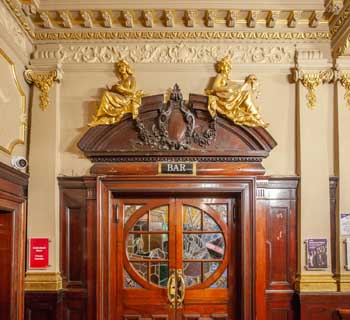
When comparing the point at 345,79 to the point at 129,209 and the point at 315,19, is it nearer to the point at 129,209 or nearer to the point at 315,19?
the point at 315,19

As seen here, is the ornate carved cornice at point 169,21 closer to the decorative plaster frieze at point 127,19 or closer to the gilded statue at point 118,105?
the decorative plaster frieze at point 127,19

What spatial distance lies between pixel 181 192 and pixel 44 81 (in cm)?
204

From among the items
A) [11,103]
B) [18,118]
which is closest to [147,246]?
[18,118]

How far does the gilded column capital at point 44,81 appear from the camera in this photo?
6137mm

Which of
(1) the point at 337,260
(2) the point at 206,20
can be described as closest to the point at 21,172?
(2) the point at 206,20

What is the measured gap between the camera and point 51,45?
6.27m

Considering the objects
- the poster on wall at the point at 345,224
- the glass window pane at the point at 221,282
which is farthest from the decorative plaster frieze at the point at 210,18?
the glass window pane at the point at 221,282

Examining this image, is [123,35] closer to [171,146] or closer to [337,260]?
[171,146]

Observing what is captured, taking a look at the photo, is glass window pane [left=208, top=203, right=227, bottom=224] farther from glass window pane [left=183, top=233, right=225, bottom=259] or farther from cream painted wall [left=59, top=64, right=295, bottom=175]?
cream painted wall [left=59, top=64, right=295, bottom=175]

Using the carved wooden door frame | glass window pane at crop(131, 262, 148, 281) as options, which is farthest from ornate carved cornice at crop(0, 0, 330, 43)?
glass window pane at crop(131, 262, 148, 281)

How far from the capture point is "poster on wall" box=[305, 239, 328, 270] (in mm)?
5941

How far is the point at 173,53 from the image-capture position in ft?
20.5

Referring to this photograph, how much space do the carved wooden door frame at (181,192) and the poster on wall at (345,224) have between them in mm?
989

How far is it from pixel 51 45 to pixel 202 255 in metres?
3.04
